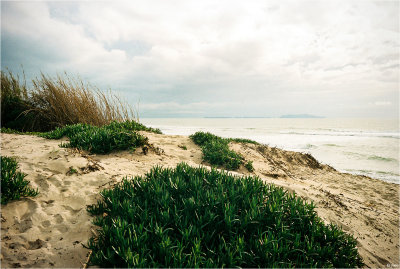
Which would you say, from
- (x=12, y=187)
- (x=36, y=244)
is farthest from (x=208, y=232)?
(x=12, y=187)

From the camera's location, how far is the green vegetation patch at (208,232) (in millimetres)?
2156

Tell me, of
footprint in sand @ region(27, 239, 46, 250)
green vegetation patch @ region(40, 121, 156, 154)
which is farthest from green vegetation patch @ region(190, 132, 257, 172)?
footprint in sand @ region(27, 239, 46, 250)

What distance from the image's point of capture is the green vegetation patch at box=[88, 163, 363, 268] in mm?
2156

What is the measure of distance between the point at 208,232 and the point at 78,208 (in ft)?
6.44

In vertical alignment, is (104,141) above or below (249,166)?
above

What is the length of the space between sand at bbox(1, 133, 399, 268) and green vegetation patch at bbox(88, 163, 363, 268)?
325 mm

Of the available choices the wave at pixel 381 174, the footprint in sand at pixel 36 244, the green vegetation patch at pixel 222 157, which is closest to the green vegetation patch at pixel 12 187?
the footprint in sand at pixel 36 244

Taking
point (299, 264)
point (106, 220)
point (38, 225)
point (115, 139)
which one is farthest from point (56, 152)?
point (299, 264)

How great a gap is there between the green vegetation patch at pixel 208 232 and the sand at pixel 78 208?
32 cm

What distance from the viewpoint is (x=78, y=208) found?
306cm

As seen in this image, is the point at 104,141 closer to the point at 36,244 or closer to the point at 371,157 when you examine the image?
the point at 36,244

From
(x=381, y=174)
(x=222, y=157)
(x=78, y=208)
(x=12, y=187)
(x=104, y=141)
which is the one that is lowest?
(x=381, y=174)

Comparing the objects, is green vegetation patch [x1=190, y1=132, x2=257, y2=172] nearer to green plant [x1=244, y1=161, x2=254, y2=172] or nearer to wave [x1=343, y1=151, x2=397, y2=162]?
green plant [x1=244, y1=161, x2=254, y2=172]

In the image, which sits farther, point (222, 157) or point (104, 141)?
point (222, 157)
